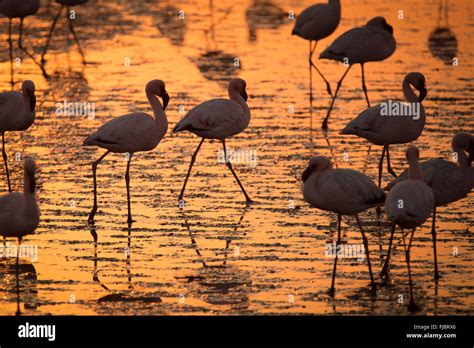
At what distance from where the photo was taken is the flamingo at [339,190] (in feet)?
37.8

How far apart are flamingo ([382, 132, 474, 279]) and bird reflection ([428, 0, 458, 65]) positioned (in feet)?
31.9

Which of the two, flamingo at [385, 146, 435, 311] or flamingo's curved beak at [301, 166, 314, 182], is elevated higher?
flamingo's curved beak at [301, 166, 314, 182]

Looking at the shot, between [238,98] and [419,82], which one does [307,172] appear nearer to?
[419,82]

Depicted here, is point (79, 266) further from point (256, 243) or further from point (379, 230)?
point (379, 230)

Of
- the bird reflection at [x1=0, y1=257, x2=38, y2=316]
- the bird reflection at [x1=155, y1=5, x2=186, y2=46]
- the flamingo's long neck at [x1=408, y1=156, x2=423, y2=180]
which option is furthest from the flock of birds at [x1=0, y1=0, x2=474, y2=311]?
the bird reflection at [x1=155, y1=5, x2=186, y2=46]

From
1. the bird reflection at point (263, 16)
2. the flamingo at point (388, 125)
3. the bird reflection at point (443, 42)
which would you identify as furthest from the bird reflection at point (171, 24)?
the flamingo at point (388, 125)

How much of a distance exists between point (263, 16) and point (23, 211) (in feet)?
51.9

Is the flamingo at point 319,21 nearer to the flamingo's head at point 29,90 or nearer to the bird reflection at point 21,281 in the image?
the flamingo's head at point 29,90

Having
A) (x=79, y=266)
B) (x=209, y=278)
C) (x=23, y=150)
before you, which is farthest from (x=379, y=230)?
(x=23, y=150)

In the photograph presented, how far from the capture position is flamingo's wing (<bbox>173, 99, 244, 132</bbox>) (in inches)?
568

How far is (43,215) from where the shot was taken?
13.9m

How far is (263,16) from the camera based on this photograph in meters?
26.5

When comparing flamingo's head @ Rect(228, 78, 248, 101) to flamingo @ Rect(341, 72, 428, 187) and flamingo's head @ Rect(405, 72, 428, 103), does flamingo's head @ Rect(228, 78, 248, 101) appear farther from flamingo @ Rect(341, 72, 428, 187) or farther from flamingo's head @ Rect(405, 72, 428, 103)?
flamingo's head @ Rect(405, 72, 428, 103)

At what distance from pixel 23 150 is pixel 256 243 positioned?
191 inches
